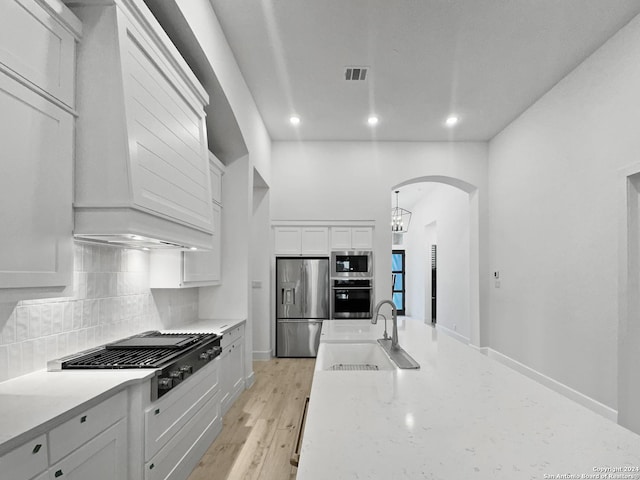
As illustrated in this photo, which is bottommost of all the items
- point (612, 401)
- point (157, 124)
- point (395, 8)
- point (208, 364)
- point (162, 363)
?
point (612, 401)

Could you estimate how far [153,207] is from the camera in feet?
6.77

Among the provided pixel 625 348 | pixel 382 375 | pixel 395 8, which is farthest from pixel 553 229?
pixel 382 375

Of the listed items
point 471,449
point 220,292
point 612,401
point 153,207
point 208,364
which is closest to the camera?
point 471,449

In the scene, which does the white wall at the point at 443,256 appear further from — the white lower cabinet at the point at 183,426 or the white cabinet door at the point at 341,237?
the white lower cabinet at the point at 183,426

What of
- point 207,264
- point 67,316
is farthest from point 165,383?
point 207,264

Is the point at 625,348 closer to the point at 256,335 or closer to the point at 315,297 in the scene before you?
the point at 315,297

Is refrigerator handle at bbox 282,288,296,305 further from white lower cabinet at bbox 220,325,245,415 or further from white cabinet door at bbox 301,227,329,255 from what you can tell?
white lower cabinet at bbox 220,325,245,415

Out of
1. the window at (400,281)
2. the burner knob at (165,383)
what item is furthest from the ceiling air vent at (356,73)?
the window at (400,281)

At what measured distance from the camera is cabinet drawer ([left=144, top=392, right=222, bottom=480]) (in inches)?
82.6

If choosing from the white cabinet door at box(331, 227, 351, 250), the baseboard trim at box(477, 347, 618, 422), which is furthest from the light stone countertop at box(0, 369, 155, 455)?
the white cabinet door at box(331, 227, 351, 250)

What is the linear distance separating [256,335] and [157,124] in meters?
4.09

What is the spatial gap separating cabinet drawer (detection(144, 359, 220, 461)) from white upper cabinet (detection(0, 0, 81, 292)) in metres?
0.81

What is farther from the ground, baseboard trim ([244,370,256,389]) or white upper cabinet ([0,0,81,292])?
white upper cabinet ([0,0,81,292])

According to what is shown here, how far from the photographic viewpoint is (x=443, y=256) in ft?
27.1
